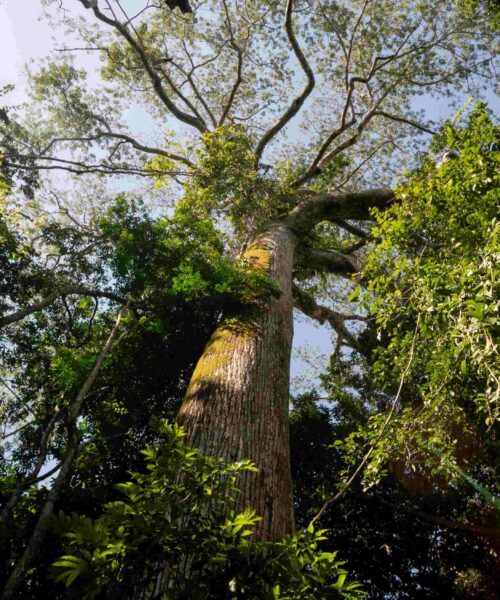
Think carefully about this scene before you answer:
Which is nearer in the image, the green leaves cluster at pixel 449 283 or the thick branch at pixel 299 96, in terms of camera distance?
the green leaves cluster at pixel 449 283

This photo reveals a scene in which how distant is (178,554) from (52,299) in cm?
427

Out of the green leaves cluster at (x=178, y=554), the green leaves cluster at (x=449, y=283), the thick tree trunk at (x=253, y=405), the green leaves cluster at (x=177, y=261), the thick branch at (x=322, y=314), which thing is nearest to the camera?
the green leaves cluster at (x=178, y=554)

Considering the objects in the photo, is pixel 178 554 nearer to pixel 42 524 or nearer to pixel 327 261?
pixel 42 524

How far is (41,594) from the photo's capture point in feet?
11.1

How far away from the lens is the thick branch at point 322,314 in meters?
10.6

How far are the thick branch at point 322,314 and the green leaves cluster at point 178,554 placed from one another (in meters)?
8.48

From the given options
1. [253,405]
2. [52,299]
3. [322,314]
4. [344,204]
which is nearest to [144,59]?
[344,204]

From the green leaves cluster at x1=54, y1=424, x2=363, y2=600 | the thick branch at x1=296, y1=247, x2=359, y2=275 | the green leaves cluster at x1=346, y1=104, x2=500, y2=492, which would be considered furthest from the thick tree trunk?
the thick branch at x1=296, y1=247, x2=359, y2=275

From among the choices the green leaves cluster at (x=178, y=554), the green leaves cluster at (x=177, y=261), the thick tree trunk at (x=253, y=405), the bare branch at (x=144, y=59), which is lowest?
the green leaves cluster at (x=178, y=554)

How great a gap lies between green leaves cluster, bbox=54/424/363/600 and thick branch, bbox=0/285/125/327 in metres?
3.42

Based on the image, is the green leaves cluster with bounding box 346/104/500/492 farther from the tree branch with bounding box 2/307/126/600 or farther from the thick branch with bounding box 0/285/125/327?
the thick branch with bounding box 0/285/125/327

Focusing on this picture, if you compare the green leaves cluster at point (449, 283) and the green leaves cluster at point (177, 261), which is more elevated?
the green leaves cluster at point (177, 261)

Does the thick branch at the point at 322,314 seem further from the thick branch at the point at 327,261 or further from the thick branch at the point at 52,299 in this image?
the thick branch at the point at 52,299

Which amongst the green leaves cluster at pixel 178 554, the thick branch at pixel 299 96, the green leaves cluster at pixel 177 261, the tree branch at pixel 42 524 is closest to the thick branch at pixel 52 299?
the green leaves cluster at pixel 177 261
